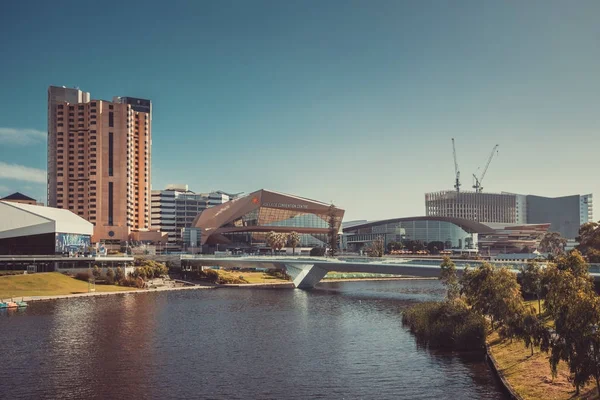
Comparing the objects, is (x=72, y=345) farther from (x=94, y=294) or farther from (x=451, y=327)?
(x=94, y=294)

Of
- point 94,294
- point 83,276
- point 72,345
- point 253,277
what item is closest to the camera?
point 72,345

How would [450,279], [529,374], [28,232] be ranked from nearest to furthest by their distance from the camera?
[529,374] → [450,279] → [28,232]

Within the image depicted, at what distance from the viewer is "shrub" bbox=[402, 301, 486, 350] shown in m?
63.9

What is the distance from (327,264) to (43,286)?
211 feet

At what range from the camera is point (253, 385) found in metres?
49.0

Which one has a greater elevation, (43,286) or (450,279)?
(450,279)

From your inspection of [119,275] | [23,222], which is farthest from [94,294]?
[23,222]

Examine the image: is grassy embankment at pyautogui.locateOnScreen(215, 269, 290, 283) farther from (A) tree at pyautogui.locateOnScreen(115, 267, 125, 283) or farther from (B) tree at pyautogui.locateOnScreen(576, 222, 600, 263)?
(B) tree at pyautogui.locateOnScreen(576, 222, 600, 263)

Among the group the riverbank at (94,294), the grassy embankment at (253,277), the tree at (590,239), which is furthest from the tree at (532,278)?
the grassy embankment at (253,277)

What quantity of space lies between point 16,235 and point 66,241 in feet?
43.5

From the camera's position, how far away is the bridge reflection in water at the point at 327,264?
115375 mm

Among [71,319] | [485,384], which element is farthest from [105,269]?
[485,384]

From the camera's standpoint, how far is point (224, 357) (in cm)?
6000

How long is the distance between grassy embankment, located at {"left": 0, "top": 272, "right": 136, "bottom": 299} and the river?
18.6 meters
